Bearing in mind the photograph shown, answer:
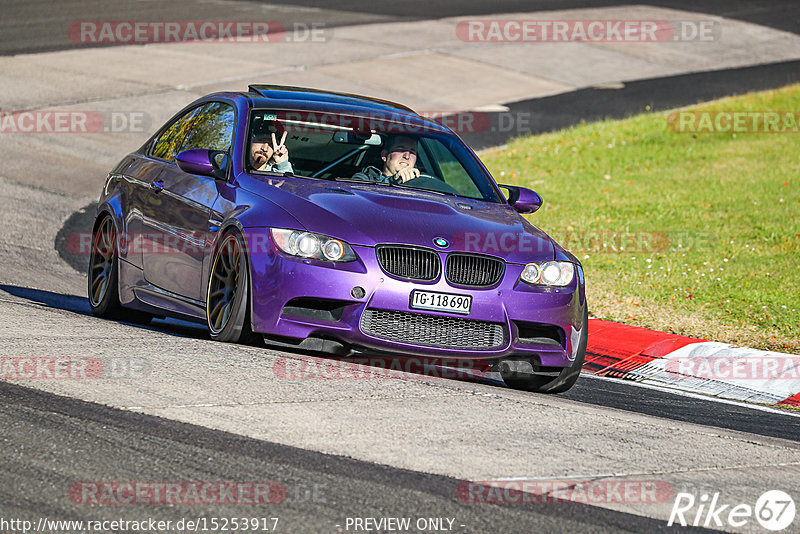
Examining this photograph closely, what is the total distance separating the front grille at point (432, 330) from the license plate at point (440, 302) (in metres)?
0.06

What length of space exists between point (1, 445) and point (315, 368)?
82.8 inches

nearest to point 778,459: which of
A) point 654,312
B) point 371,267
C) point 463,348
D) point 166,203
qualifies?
point 463,348

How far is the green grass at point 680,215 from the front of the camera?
37.6 feet

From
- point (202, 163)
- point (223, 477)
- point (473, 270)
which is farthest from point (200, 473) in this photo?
point (202, 163)

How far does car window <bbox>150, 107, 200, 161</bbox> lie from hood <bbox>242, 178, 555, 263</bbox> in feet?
4.75

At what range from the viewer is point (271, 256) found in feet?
23.2

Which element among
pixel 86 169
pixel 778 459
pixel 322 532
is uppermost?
pixel 322 532

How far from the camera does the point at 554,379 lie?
7.89 metres

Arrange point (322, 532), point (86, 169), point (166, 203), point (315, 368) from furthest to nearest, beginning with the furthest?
point (86, 169) < point (166, 203) < point (315, 368) < point (322, 532)

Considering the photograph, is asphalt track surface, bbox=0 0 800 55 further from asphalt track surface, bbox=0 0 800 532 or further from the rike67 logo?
the rike67 logo

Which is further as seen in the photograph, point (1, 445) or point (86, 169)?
point (86, 169)

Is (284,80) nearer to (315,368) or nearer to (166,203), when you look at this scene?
(166,203)

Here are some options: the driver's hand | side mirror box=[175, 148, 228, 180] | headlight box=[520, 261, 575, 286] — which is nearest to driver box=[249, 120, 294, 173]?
side mirror box=[175, 148, 228, 180]

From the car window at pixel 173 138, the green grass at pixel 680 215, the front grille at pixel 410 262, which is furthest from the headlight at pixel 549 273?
the green grass at pixel 680 215
